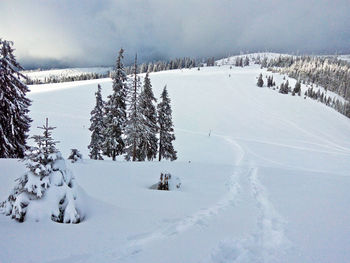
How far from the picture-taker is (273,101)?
87500 mm

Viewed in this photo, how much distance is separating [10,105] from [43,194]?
43.6 ft

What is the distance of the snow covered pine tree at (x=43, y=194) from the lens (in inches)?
223

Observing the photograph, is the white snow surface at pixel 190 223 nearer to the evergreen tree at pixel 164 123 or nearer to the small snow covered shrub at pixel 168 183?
the small snow covered shrub at pixel 168 183

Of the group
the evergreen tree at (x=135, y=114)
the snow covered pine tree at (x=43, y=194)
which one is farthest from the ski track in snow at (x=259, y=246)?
the evergreen tree at (x=135, y=114)

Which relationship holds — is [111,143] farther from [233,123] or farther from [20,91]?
[233,123]

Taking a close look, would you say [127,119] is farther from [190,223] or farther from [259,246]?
[259,246]

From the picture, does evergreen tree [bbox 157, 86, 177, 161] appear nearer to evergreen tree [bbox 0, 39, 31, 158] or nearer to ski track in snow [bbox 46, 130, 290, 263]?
evergreen tree [bbox 0, 39, 31, 158]

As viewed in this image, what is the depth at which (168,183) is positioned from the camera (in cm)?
1140

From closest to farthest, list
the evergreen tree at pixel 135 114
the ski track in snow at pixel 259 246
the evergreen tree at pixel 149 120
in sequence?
the ski track in snow at pixel 259 246, the evergreen tree at pixel 135 114, the evergreen tree at pixel 149 120

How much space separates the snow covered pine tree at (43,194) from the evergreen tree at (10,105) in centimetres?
1197

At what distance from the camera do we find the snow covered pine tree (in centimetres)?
567

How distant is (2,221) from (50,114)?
57.7m

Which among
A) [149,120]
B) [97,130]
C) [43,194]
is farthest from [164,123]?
[43,194]

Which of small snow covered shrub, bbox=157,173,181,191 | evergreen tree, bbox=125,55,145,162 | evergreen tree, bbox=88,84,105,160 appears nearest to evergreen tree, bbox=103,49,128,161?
evergreen tree, bbox=125,55,145,162
